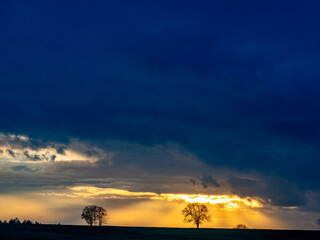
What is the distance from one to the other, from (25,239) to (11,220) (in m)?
96.8

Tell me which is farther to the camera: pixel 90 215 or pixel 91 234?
pixel 90 215

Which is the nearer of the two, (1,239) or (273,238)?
(1,239)

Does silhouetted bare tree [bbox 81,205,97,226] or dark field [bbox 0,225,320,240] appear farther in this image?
silhouetted bare tree [bbox 81,205,97,226]

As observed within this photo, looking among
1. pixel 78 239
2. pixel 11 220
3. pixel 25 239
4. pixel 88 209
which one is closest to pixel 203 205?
A: pixel 88 209

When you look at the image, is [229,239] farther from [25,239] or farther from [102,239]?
[25,239]

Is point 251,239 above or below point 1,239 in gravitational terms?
below

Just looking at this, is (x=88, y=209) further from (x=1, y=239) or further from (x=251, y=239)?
(x=1, y=239)

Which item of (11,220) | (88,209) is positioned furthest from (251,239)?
(11,220)

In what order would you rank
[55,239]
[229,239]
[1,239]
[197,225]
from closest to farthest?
[1,239], [55,239], [229,239], [197,225]

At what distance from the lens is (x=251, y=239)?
99.6m

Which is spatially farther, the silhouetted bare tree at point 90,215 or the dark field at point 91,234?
the silhouetted bare tree at point 90,215

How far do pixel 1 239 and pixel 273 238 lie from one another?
73.9 metres

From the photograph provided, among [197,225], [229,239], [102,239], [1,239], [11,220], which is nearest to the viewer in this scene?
[1,239]

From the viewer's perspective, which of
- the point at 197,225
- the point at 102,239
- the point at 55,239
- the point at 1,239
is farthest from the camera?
the point at 197,225
